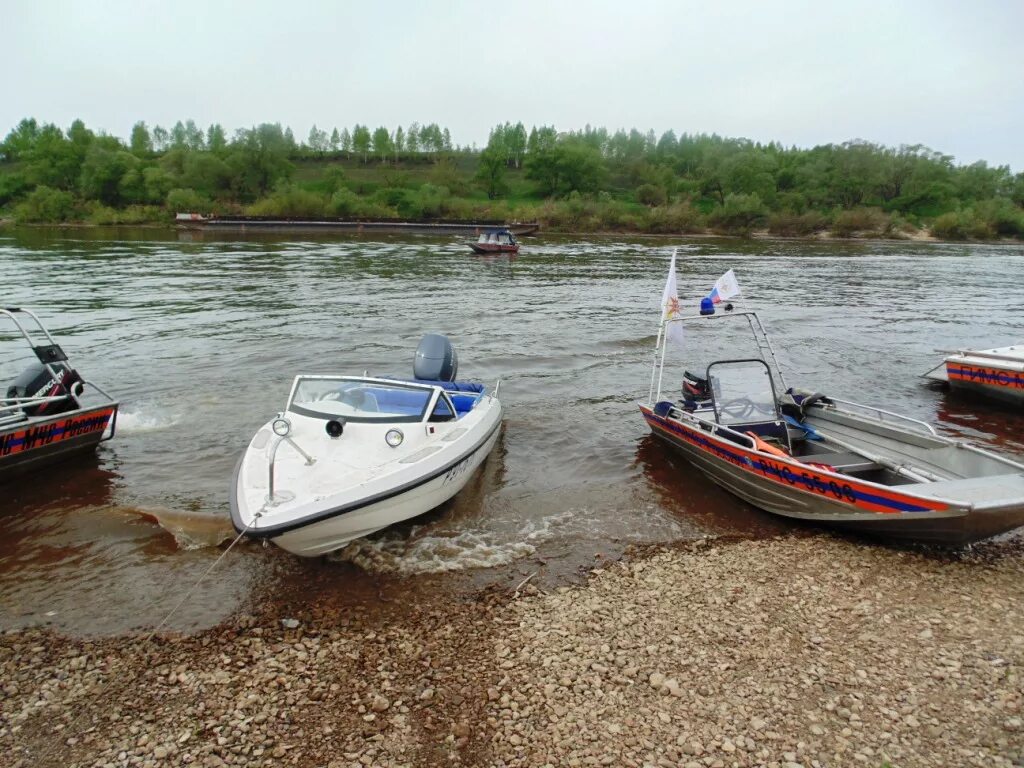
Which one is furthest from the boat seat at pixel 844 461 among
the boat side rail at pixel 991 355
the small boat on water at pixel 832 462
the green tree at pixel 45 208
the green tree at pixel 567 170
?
the green tree at pixel 567 170

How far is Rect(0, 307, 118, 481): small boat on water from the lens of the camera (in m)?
9.45

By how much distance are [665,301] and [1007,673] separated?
6840mm

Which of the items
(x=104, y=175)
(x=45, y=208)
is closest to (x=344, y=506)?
(x=45, y=208)

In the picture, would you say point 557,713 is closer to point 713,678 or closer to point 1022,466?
point 713,678

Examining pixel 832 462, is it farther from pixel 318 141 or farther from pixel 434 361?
pixel 318 141

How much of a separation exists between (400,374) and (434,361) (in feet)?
19.5

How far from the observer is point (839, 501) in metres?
7.77

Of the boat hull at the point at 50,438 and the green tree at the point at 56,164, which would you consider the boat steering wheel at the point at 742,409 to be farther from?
the green tree at the point at 56,164

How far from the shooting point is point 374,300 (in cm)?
2856

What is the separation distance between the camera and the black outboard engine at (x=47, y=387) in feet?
33.3

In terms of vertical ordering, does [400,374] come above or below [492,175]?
below

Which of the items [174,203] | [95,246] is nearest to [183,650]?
[95,246]

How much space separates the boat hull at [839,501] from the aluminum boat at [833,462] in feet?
0.04

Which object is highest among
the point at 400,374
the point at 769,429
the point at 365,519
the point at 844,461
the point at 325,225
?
the point at 325,225
